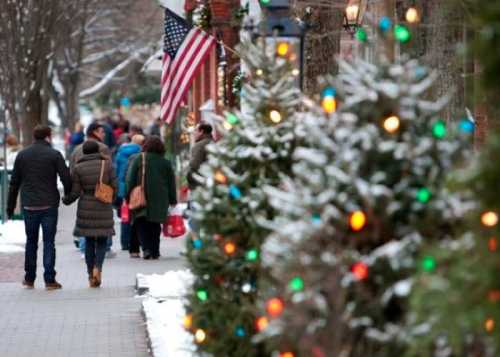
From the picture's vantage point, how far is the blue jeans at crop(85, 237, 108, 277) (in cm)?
1647

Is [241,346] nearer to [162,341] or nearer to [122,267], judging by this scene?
[162,341]

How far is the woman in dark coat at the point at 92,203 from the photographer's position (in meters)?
16.3

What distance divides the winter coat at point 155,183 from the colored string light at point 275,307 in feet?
44.2

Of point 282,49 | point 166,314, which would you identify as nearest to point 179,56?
point 166,314

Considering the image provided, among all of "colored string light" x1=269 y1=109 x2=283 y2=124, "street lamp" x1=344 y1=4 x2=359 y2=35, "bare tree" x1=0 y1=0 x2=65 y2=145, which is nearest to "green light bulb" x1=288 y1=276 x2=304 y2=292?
"colored string light" x1=269 y1=109 x2=283 y2=124

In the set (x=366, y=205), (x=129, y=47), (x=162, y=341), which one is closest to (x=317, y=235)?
(x=366, y=205)

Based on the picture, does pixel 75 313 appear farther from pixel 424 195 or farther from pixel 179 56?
pixel 424 195

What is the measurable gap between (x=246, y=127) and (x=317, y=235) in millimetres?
2191

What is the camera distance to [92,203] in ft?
53.7

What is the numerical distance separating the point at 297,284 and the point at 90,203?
35.2ft

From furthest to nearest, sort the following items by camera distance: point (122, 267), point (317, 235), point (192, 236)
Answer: point (122, 267), point (192, 236), point (317, 235)

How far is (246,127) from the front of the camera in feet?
25.8

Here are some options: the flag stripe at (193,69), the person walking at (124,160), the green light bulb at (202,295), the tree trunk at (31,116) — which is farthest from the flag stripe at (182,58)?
the tree trunk at (31,116)

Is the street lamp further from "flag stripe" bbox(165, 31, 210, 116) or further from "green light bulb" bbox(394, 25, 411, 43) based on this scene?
"green light bulb" bbox(394, 25, 411, 43)
